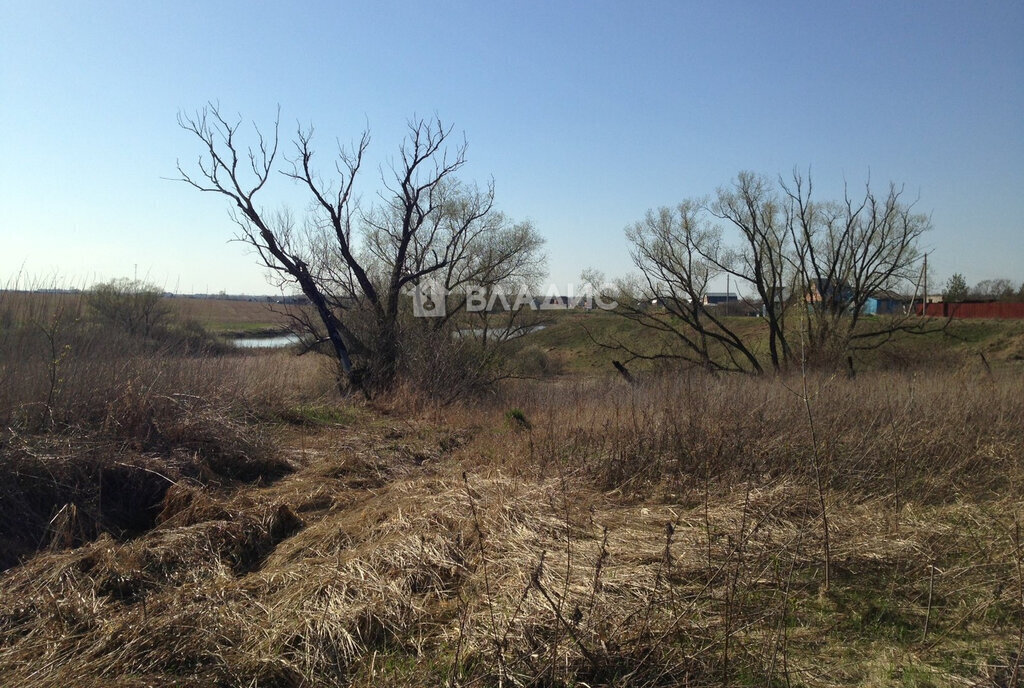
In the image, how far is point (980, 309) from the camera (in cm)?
4372

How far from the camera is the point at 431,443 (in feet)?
27.9

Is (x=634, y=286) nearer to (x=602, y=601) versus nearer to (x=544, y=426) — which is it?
(x=544, y=426)

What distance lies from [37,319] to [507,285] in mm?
17644

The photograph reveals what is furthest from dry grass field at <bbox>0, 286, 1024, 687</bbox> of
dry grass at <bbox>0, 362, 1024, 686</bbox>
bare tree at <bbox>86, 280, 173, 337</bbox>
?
bare tree at <bbox>86, 280, 173, 337</bbox>

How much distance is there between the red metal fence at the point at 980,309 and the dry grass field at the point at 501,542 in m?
41.1

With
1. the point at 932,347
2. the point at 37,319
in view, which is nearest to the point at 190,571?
the point at 37,319

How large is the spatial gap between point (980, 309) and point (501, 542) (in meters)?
50.6

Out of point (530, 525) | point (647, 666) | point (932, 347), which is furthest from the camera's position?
point (932, 347)

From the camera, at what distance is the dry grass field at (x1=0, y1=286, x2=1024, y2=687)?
3.12 metres
